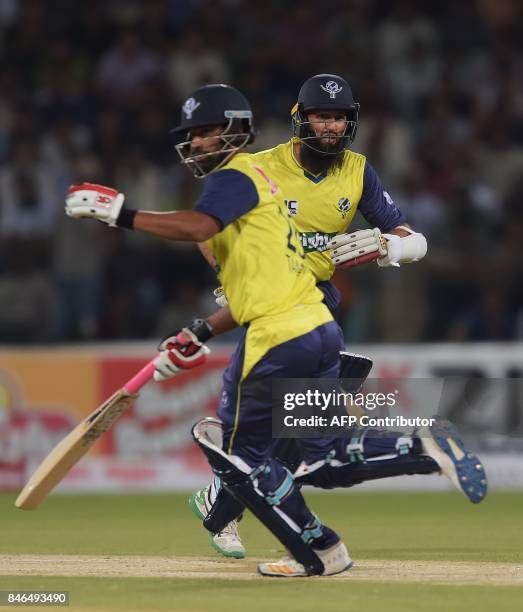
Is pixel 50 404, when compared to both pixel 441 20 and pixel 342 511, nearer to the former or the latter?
pixel 342 511

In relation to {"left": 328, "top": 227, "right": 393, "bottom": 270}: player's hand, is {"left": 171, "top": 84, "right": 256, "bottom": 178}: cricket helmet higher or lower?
higher

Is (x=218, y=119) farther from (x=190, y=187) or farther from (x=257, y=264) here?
(x=190, y=187)

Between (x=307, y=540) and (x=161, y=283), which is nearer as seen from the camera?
(x=307, y=540)

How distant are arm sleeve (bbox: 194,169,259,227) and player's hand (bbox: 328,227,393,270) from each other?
112 cm

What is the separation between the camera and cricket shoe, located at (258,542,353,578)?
600cm

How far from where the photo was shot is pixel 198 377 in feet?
36.7

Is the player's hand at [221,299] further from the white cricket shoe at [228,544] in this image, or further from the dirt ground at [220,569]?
the dirt ground at [220,569]

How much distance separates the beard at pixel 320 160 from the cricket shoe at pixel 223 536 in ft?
5.24

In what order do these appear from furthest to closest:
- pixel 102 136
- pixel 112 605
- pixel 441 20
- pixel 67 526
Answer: pixel 441 20 < pixel 102 136 < pixel 67 526 < pixel 112 605

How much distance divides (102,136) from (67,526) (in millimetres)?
5211

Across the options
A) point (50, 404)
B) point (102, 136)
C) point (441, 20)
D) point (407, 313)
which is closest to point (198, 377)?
point (50, 404)

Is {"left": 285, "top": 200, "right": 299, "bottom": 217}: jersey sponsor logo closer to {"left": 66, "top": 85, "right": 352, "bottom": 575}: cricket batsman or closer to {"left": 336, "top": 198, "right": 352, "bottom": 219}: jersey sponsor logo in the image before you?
{"left": 336, "top": 198, "right": 352, "bottom": 219}: jersey sponsor logo

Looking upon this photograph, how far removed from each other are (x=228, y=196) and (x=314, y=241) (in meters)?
1.28

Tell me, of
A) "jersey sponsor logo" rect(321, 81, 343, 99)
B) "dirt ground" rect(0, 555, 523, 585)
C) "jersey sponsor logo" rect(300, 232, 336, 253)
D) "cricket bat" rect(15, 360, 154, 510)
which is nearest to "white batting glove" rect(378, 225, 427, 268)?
"jersey sponsor logo" rect(300, 232, 336, 253)
